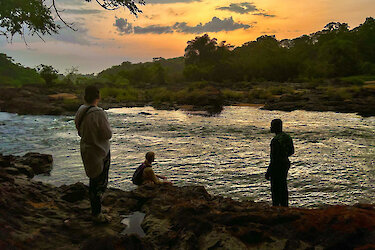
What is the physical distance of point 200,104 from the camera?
2972 centimetres

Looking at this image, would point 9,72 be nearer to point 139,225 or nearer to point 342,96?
point 342,96

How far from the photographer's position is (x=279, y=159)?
4.80m

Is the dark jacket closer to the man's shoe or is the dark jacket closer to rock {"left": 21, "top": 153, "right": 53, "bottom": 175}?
the man's shoe

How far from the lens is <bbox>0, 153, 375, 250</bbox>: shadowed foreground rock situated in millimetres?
2889

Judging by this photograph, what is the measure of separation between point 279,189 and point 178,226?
74.9 inches

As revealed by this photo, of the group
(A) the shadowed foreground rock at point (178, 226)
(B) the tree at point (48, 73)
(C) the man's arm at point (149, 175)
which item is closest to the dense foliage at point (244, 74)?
(B) the tree at point (48, 73)

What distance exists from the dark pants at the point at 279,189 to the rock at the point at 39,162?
20.2ft

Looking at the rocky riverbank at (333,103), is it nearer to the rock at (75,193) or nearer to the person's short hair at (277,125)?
the person's short hair at (277,125)

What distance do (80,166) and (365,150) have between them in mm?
9660

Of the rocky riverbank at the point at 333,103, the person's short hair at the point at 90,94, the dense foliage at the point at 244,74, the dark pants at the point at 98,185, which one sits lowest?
the dark pants at the point at 98,185

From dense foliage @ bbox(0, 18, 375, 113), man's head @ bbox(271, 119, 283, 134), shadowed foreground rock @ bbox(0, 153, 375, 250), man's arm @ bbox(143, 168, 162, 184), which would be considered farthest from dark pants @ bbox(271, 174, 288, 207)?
dense foliage @ bbox(0, 18, 375, 113)

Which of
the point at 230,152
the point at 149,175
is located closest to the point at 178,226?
the point at 149,175

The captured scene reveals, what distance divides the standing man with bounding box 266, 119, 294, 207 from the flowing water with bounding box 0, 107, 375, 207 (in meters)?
1.72

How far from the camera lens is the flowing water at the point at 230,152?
7.36m
